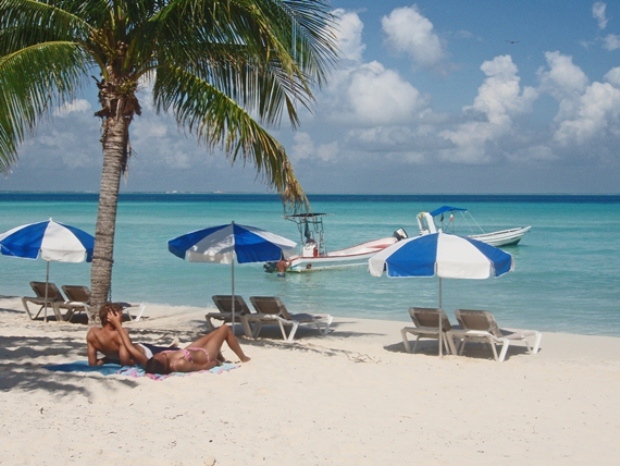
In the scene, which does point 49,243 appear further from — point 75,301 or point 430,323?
point 430,323

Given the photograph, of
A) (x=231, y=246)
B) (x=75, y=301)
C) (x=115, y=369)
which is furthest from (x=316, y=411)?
(x=75, y=301)

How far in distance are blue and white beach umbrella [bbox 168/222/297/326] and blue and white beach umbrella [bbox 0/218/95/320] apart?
2.11 m

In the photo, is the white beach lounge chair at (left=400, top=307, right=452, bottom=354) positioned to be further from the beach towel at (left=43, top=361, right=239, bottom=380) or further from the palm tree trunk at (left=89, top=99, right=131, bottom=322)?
the palm tree trunk at (left=89, top=99, right=131, bottom=322)

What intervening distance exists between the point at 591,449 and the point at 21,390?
4.51 metres

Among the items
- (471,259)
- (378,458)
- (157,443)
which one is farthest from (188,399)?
(471,259)

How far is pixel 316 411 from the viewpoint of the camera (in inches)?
249

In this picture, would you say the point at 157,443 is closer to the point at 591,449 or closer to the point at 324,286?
the point at 591,449

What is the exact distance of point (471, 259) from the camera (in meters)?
8.70

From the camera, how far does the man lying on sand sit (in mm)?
7535

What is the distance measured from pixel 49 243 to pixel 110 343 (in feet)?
14.8

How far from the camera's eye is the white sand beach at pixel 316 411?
5.24 metres

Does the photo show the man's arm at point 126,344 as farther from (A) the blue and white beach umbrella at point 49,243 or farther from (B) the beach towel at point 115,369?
(A) the blue and white beach umbrella at point 49,243

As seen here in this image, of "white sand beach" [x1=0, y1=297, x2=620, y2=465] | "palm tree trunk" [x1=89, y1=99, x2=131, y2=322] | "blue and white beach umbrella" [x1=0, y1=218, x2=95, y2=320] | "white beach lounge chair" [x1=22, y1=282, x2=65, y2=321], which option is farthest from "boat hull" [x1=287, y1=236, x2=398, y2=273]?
"white sand beach" [x1=0, y1=297, x2=620, y2=465]

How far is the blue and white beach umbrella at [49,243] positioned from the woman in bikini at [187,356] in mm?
4191
